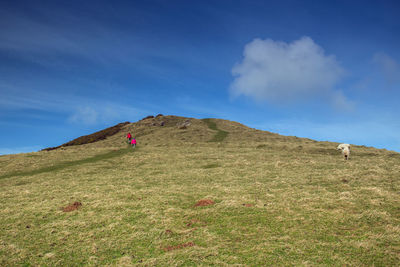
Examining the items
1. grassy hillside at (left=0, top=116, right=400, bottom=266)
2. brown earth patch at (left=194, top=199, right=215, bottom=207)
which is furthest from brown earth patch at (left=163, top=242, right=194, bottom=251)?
brown earth patch at (left=194, top=199, right=215, bottom=207)

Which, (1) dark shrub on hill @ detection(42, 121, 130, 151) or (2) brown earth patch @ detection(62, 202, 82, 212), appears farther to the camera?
(1) dark shrub on hill @ detection(42, 121, 130, 151)

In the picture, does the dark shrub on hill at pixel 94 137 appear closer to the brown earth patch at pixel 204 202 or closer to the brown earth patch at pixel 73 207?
the brown earth patch at pixel 73 207

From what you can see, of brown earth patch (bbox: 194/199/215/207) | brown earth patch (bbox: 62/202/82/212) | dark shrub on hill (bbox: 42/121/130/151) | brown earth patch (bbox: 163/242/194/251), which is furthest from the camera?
dark shrub on hill (bbox: 42/121/130/151)

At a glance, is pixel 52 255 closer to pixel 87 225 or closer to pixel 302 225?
pixel 87 225

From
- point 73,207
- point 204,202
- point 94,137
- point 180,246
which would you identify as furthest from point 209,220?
point 94,137

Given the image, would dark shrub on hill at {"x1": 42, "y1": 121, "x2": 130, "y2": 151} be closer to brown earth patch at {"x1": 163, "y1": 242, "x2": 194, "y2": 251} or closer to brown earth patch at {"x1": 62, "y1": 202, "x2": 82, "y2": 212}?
brown earth patch at {"x1": 62, "y1": 202, "x2": 82, "y2": 212}

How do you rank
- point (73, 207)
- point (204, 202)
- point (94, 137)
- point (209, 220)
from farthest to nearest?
point (94, 137)
point (73, 207)
point (204, 202)
point (209, 220)

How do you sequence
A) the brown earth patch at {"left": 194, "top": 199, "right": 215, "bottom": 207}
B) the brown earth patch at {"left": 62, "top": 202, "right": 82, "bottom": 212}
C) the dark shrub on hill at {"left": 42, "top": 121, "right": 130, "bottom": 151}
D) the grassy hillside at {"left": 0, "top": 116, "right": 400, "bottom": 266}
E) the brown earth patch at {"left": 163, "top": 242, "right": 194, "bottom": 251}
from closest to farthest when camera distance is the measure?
the grassy hillside at {"left": 0, "top": 116, "right": 400, "bottom": 266} → the brown earth patch at {"left": 163, "top": 242, "right": 194, "bottom": 251} → the brown earth patch at {"left": 194, "top": 199, "right": 215, "bottom": 207} → the brown earth patch at {"left": 62, "top": 202, "right": 82, "bottom": 212} → the dark shrub on hill at {"left": 42, "top": 121, "right": 130, "bottom": 151}

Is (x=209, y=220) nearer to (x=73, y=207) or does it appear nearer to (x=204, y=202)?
(x=204, y=202)

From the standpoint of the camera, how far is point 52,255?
33.9 feet

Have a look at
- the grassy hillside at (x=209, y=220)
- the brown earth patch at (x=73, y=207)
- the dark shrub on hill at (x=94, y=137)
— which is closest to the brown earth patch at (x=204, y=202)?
the grassy hillside at (x=209, y=220)

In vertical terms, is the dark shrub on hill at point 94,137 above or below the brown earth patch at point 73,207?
above

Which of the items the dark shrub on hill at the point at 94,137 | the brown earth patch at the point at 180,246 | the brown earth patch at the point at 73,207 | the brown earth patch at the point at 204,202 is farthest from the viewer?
the dark shrub on hill at the point at 94,137

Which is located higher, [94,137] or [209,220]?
[94,137]
